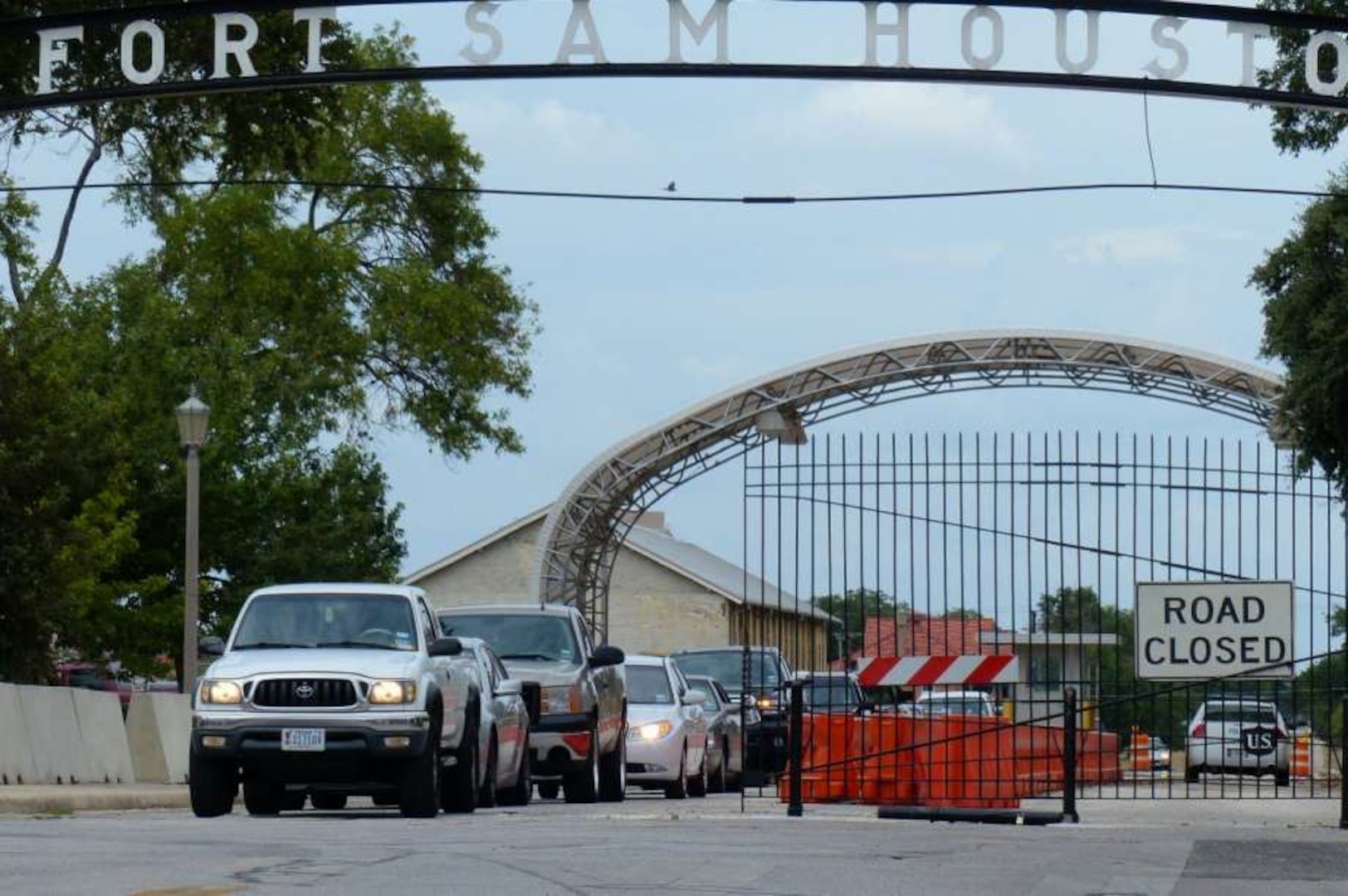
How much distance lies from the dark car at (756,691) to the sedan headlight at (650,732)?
93cm

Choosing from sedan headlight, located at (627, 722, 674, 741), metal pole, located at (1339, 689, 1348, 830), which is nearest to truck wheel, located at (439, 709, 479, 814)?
metal pole, located at (1339, 689, 1348, 830)

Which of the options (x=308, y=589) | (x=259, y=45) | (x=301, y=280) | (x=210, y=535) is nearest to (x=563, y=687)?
(x=308, y=589)

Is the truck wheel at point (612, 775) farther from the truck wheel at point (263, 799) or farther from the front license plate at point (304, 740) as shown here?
the front license plate at point (304, 740)

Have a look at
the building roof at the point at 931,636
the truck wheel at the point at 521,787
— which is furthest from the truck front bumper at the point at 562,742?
the building roof at the point at 931,636

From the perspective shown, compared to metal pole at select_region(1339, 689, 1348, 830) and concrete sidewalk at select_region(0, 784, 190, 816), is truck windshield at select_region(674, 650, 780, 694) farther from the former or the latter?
metal pole at select_region(1339, 689, 1348, 830)

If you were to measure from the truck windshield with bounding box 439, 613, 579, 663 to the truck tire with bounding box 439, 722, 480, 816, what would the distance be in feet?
13.8

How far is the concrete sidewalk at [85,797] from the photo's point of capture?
20766 millimetres

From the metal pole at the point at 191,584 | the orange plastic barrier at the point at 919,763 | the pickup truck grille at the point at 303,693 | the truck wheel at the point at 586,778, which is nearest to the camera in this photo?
the pickup truck grille at the point at 303,693

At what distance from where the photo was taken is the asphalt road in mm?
10922

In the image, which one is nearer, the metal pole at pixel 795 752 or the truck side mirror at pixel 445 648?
the truck side mirror at pixel 445 648

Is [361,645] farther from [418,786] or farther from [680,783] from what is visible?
[680,783]

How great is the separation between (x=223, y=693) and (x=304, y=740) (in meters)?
0.74

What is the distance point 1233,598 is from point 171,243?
40289 mm

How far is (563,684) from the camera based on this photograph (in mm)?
24500
